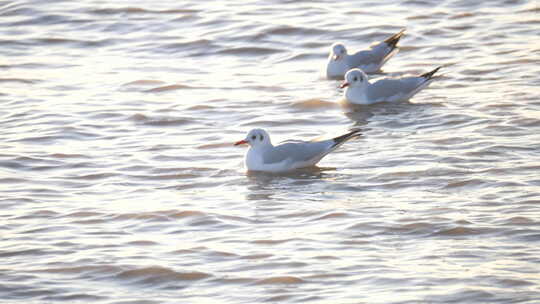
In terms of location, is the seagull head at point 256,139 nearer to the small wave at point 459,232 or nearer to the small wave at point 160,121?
the small wave at point 160,121

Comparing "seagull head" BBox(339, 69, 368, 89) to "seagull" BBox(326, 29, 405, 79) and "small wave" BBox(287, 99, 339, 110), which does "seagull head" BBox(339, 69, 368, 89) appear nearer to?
"small wave" BBox(287, 99, 339, 110)

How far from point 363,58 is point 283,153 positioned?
4.57 metres

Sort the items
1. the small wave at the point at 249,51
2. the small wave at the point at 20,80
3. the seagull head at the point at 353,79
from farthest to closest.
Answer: the small wave at the point at 249,51, the small wave at the point at 20,80, the seagull head at the point at 353,79

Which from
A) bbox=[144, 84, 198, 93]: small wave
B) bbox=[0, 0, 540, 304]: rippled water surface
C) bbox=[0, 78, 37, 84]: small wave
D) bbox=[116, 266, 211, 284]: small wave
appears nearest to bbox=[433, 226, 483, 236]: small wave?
bbox=[0, 0, 540, 304]: rippled water surface

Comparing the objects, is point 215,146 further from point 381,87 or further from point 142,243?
point 142,243

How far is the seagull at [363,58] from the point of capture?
51.6 ft

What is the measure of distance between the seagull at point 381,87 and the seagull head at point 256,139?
260cm

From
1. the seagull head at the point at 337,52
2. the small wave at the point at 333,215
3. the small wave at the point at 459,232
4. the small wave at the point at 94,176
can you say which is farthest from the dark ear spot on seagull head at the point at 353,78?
the small wave at the point at 459,232

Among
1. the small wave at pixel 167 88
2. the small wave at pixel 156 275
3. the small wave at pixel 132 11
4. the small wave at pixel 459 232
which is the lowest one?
the small wave at pixel 459 232

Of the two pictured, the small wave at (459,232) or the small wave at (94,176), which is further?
the small wave at (94,176)

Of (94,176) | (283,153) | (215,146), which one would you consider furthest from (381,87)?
(94,176)

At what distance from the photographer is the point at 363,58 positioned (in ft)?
52.9

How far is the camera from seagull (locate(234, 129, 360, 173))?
Answer: 38.8 ft

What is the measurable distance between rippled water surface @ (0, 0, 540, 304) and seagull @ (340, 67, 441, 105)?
147mm
